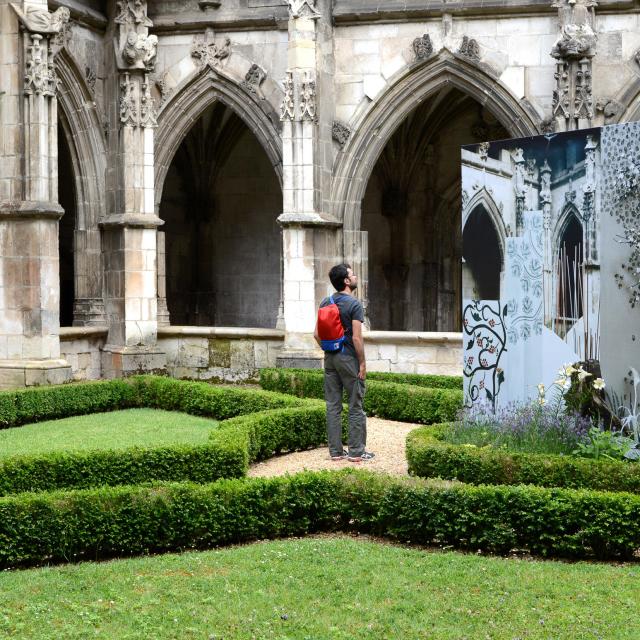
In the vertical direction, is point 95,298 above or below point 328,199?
below

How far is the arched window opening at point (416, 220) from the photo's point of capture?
60.0 feet

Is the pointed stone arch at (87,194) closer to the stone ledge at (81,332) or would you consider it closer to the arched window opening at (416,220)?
the stone ledge at (81,332)

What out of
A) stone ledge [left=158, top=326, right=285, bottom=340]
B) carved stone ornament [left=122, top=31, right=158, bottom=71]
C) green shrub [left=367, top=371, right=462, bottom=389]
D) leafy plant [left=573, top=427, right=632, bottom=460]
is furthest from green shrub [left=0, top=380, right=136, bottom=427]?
leafy plant [left=573, top=427, right=632, bottom=460]

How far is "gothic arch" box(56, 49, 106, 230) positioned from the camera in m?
13.6

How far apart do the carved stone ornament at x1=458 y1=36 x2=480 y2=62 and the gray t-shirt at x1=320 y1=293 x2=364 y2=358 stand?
21.2 feet

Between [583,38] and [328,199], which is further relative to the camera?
[328,199]

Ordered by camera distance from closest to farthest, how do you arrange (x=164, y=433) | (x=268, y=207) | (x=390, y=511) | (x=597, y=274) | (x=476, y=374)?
(x=390, y=511)
(x=597, y=274)
(x=476, y=374)
(x=164, y=433)
(x=268, y=207)

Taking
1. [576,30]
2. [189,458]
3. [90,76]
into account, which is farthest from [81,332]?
[576,30]

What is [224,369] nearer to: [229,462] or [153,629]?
[229,462]

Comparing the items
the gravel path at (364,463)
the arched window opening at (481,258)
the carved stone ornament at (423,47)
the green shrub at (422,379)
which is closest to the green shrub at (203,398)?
the gravel path at (364,463)

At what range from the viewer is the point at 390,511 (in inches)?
236

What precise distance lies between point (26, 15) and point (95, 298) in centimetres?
381

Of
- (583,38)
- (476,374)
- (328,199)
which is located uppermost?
(583,38)

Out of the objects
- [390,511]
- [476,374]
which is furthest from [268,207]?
[390,511]
